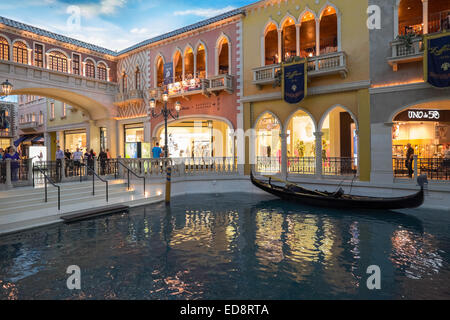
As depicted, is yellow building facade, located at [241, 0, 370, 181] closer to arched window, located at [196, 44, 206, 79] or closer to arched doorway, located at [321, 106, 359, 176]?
arched doorway, located at [321, 106, 359, 176]

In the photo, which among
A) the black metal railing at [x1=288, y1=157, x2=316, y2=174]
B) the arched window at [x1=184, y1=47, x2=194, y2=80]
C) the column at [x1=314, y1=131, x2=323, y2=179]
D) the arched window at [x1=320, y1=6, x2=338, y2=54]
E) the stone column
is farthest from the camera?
the arched window at [x1=184, y1=47, x2=194, y2=80]

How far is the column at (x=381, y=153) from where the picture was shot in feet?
35.1

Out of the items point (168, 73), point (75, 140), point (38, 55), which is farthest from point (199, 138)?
point (75, 140)

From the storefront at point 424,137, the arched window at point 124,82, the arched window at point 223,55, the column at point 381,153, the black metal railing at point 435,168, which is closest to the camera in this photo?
the black metal railing at point 435,168

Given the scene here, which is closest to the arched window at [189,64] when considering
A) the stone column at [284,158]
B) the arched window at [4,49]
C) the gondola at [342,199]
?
the stone column at [284,158]

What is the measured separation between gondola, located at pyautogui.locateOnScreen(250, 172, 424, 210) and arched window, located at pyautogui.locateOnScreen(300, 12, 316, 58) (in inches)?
254

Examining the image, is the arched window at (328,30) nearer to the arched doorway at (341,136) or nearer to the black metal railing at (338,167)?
the arched doorway at (341,136)

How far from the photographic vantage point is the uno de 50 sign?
11261 millimetres

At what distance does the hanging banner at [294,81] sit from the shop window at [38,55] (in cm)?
1287

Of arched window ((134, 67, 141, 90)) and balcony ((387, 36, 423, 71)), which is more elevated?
arched window ((134, 67, 141, 90))

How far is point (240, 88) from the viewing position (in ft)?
47.1

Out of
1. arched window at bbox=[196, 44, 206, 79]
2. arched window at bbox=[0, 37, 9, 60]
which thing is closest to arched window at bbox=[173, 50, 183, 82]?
arched window at bbox=[196, 44, 206, 79]

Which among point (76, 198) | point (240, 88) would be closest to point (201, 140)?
point (240, 88)
